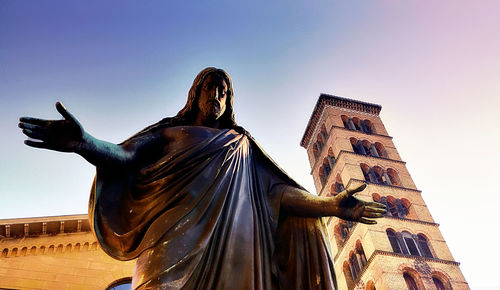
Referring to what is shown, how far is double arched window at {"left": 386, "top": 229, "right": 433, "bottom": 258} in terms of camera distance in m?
29.5

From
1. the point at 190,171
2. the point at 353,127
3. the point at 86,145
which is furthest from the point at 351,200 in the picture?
the point at 353,127

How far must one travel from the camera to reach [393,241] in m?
30.1

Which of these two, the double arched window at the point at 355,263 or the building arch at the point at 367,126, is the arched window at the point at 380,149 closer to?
the building arch at the point at 367,126

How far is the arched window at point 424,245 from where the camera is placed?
1179 inches

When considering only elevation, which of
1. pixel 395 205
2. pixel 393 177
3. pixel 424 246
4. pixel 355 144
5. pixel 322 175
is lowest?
pixel 424 246

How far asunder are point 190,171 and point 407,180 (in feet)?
121

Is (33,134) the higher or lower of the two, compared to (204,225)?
higher

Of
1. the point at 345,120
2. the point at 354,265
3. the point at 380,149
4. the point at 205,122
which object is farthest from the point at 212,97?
the point at 345,120

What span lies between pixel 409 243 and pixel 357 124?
1427cm

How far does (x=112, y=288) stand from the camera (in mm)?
12234

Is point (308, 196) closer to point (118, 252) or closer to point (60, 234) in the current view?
point (118, 252)

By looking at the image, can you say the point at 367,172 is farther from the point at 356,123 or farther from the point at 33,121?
the point at 33,121

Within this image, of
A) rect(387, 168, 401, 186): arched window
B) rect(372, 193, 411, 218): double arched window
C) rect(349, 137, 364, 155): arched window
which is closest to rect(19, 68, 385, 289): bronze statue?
rect(372, 193, 411, 218): double arched window

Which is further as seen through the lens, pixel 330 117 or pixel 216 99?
pixel 330 117
